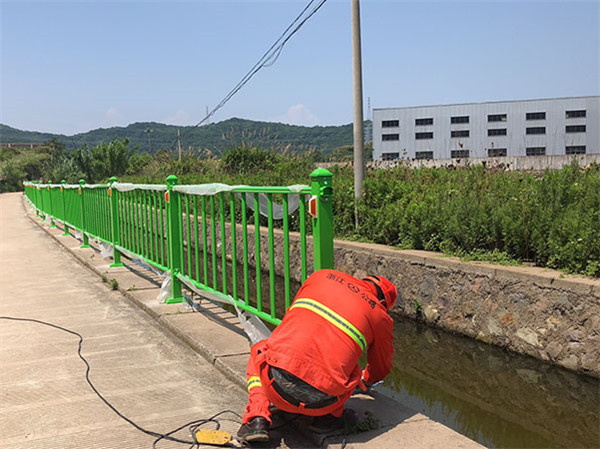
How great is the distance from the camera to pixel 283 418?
324 cm

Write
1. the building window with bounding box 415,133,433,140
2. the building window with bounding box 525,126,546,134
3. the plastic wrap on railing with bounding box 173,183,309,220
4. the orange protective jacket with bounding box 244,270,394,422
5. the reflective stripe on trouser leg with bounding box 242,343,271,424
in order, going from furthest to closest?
1. the building window with bounding box 415,133,433,140
2. the building window with bounding box 525,126,546,134
3. the plastic wrap on railing with bounding box 173,183,309,220
4. the reflective stripe on trouser leg with bounding box 242,343,271,424
5. the orange protective jacket with bounding box 244,270,394,422

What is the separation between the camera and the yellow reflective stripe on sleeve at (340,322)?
2.90 meters

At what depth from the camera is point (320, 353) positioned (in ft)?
9.31

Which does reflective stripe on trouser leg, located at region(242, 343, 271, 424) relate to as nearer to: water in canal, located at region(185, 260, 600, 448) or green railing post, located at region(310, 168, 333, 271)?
green railing post, located at region(310, 168, 333, 271)

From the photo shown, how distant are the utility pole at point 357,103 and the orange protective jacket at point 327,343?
5651 millimetres

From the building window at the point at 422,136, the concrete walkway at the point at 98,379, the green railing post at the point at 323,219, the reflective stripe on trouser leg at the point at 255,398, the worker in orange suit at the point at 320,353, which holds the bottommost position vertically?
the concrete walkway at the point at 98,379

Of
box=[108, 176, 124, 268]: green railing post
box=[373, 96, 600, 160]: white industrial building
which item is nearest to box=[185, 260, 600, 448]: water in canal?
box=[108, 176, 124, 268]: green railing post

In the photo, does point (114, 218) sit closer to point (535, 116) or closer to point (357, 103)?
point (357, 103)

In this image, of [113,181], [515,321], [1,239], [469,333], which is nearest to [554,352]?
[515,321]

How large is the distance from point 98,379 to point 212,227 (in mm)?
1699

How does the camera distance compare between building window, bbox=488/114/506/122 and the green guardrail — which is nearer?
the green guardrail

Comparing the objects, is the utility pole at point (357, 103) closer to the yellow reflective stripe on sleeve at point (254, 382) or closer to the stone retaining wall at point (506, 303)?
the stone retaining wall at point (506, 303)

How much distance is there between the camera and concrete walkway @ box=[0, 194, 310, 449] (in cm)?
325

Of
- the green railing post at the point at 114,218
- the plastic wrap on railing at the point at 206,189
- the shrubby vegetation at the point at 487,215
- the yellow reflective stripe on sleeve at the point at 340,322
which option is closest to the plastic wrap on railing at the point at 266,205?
the plastic wrap on railing at the point at 206,189
